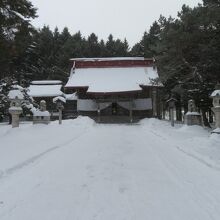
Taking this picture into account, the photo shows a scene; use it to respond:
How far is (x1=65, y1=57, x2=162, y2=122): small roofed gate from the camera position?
37750 mm

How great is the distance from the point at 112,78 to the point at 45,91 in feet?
47.0

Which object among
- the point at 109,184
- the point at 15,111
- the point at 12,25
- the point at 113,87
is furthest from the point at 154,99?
the point at 109,184

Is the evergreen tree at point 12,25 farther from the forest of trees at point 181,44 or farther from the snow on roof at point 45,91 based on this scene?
the snow on roof at point 45,91

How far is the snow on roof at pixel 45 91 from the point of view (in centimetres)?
5125

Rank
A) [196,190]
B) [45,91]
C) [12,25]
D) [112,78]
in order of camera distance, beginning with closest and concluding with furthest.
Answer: [196,190] < [12,25] < [112,78] < [45,91]

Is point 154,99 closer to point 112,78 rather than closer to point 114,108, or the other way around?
point 114,108

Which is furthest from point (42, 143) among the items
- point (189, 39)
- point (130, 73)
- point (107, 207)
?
point (130, 73)

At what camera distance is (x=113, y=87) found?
38094 mm

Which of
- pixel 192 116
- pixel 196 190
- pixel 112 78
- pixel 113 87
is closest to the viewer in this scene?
pixel 196 190

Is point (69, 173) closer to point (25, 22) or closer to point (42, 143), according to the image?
point (42, 143)

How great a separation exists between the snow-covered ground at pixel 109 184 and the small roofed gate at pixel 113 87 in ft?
79.4

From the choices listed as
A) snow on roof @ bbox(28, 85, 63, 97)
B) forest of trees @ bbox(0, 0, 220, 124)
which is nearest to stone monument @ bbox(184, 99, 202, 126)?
forest of trees @ bbox(0, 0, 220, 124)

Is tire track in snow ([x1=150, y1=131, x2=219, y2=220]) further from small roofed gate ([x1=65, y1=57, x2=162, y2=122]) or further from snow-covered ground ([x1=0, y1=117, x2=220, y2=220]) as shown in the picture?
small roofed gate ([x1=65, y1=57, x2=162, y2=122])

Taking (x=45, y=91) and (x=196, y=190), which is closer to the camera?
(x=196, y=190)
